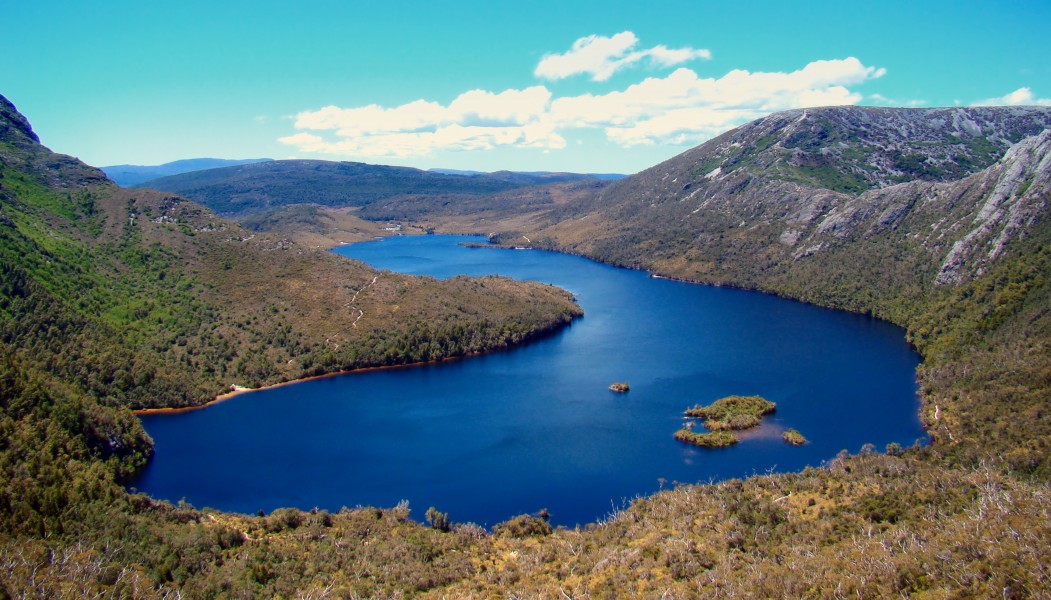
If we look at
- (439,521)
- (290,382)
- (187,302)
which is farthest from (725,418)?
(187,302)

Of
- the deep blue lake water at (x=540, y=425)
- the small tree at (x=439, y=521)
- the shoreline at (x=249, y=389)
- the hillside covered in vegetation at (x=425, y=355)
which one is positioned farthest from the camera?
the shoreline at (x=249, y=389)

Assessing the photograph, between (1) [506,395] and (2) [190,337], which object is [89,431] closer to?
(2) [190,337]

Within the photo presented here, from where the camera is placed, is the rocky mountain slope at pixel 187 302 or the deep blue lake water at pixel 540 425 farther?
the rocky mountain slope at pixel 187 302

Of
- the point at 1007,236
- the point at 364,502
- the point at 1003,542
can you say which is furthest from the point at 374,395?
the point at 1007,236

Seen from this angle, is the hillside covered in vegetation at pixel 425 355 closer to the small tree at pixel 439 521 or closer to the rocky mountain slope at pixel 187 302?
the rocky mountain slope at pixel 187 302

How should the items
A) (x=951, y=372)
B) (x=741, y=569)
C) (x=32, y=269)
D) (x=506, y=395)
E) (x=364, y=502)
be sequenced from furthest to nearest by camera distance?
(x=32, y=269)
(x=506, y=395)
(x=951, y=372)
(x=364, y=502)
(x=741, y=569)

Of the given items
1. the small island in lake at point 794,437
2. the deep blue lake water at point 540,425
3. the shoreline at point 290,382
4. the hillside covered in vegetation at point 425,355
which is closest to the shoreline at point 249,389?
the shoreline at point 290,382

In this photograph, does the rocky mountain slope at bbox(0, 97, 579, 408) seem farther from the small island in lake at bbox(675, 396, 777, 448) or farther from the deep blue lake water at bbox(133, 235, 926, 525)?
the small island in lake at bbox(675, 396, 777, 448)
